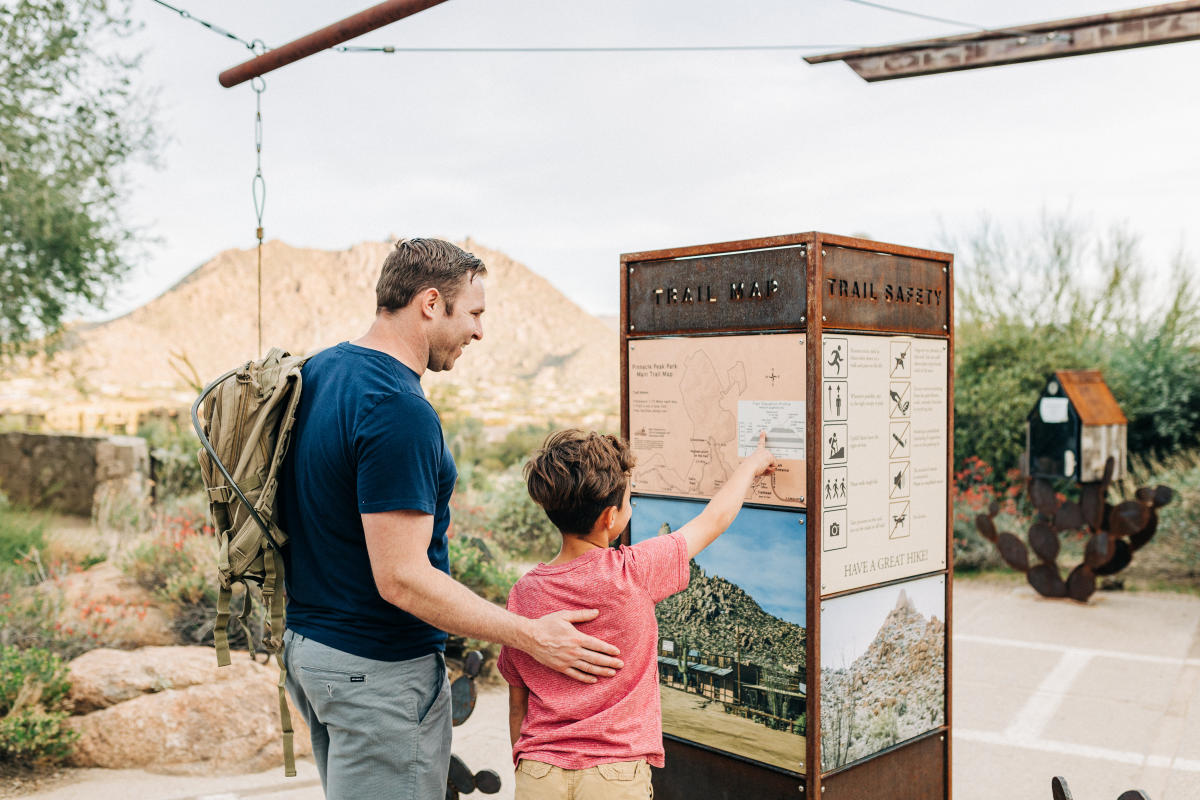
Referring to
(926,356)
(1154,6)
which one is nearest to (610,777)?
(926,356)

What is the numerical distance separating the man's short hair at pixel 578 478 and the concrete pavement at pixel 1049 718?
257 cm

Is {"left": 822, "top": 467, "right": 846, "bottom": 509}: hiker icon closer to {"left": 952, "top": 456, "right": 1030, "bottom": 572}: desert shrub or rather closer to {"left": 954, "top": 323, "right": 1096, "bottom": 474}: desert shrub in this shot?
{"left": 952, "top": 456, "right": 1030, "bottom": 572}: desert shrub

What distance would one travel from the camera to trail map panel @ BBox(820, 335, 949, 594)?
9.40 ft

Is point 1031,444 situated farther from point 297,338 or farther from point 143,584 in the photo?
point 297,338

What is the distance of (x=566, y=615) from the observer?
7.18 feet

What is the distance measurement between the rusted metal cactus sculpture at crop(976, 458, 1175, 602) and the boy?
6.57m

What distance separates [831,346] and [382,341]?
1307 mm

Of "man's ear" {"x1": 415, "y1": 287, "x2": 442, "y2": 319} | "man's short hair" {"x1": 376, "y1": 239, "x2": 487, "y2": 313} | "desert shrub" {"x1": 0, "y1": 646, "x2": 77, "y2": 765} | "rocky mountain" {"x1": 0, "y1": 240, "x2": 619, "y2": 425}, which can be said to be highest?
"rocky mountain" {"x1": 0, "y1": 240, "x2": 619, "y2": 425}

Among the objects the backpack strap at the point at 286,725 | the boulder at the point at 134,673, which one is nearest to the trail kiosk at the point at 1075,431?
the boulder at the point at 134,673

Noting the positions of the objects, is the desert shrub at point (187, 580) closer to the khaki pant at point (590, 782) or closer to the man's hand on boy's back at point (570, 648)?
the khaki pant at point (590, 782)

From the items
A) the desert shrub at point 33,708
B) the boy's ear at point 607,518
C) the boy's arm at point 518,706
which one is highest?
the boy's ear at point 607,518

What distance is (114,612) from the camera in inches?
245

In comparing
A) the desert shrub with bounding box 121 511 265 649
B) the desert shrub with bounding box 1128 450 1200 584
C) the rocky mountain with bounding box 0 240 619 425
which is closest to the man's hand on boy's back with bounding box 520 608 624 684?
the desert shrub with bounding box 121 511 265 649

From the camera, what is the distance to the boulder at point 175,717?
4.66 meters
